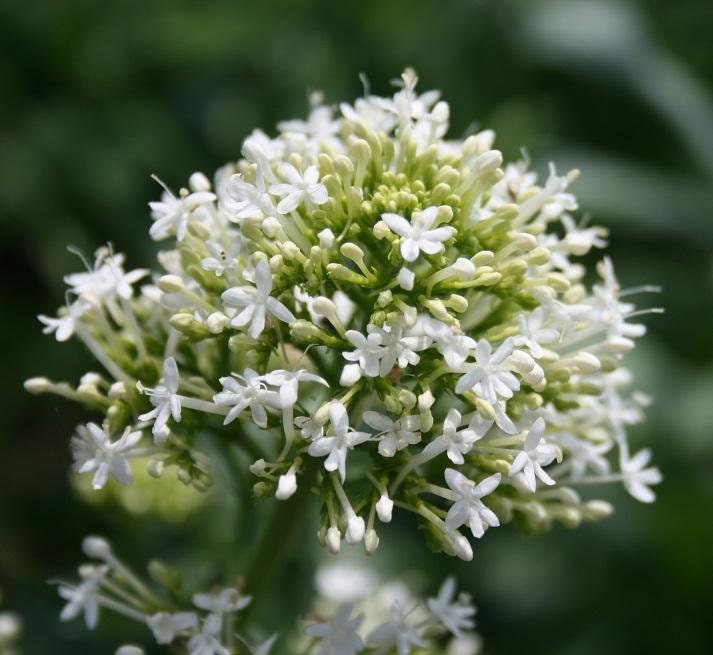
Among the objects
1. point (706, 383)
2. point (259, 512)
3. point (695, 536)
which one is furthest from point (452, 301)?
point (706, 383)

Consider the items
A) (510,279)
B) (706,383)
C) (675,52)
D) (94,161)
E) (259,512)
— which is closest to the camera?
(510,279)

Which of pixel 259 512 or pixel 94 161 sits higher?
pixel 94 161

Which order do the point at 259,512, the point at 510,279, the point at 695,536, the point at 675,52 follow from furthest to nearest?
the point at 675,52 → the point at 695,536 → the point at 259,512 → the point at 510,279

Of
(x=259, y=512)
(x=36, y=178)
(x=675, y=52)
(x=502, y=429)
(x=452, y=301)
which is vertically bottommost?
(x=259, y=512)

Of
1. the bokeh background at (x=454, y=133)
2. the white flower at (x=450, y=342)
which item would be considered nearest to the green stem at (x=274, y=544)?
the white flower at (x=450, y=342)

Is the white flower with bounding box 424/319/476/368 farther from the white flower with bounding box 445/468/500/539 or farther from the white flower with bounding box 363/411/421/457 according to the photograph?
the white flower with bounding box 445/468/500/539

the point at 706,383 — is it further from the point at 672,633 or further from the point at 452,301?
the point at 452,301

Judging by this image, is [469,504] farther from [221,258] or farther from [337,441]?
[221,258]
